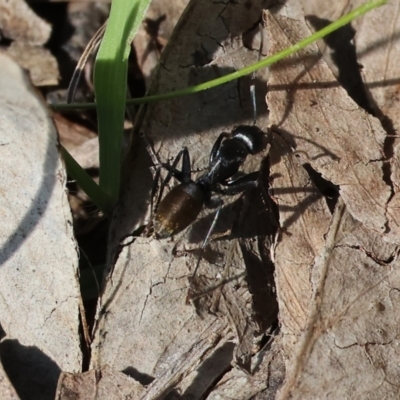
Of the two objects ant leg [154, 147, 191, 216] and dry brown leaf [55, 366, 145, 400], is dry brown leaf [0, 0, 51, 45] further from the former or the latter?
dry brown leaf [55, 366, 145, 400]

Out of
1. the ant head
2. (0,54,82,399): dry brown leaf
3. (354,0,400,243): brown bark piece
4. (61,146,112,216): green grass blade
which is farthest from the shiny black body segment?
(354,0,400,243): brown bark piece

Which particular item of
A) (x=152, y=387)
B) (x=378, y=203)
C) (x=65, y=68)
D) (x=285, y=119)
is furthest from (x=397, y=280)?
(x=65, y=68)

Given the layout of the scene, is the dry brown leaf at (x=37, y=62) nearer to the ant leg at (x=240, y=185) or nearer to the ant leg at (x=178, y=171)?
the ant leg at (x=178, y=171)

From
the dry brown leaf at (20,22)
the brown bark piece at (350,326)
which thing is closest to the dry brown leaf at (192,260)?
the brown bark piece at (350,326)

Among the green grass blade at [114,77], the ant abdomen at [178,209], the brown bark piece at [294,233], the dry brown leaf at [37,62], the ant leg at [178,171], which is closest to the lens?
the brown bark piece at [294,233]

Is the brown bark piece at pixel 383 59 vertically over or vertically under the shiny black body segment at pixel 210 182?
over

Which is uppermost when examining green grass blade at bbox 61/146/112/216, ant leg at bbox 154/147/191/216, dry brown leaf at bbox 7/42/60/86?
dry brown leaf at bbox 7/42/60/86

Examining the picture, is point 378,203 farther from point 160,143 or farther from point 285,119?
point 160,143
